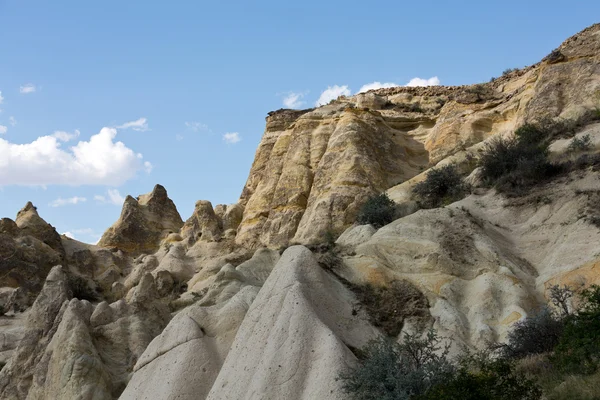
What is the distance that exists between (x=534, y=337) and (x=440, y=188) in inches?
453

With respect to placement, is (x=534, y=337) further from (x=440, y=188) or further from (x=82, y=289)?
(x=82, y=289)

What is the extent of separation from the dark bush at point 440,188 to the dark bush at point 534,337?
9.66 meters

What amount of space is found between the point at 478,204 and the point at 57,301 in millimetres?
12844

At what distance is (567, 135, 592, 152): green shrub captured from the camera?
2148cm

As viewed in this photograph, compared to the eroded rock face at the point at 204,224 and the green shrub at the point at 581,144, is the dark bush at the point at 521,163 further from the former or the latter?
the eroded rock face at the point at 204,224

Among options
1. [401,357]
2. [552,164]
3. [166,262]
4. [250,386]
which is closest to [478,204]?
[552,164]

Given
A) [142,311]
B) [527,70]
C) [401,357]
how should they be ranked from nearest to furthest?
1. [401,357]
2. [142,311]
3. [527,70]

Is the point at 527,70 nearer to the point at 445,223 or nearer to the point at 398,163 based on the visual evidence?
the point at 398,163

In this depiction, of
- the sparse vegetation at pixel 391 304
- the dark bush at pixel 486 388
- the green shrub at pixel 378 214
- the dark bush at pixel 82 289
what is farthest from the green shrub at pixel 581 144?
the dark bush at pixel 82 289

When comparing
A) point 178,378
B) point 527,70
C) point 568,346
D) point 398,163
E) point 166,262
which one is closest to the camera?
point 568,346

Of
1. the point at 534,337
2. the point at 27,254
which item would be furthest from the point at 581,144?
the point at 27,254

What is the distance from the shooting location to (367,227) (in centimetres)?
2019

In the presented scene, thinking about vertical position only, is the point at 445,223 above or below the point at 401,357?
above

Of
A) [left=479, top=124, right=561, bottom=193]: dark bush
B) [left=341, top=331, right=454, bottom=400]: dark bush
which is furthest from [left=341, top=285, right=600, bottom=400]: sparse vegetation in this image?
[left=479, top=124, right=561, bottom=193]: dark bush
